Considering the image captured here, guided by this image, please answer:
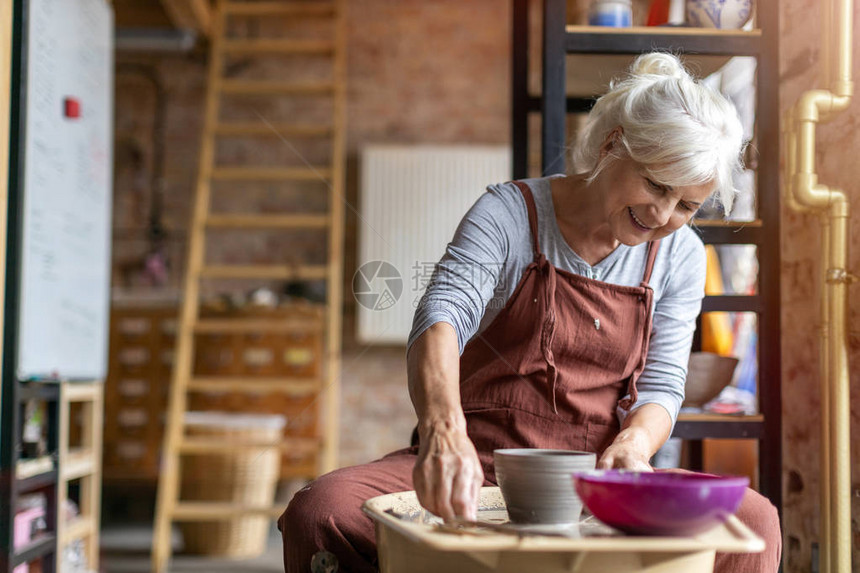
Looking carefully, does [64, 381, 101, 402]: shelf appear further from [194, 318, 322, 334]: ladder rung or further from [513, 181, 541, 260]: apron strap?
[513, 181, 541, 260]: apron strap

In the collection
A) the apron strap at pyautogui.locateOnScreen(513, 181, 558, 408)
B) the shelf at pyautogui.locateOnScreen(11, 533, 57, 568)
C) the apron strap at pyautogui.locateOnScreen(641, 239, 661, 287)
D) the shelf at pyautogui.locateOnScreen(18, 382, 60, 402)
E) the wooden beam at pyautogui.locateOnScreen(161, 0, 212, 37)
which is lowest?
the shelf at pyautogui.locateOnScreen(11, 533, 57, 568)

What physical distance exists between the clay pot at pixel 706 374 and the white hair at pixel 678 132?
0.46 metres

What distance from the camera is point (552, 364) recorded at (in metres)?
1.35

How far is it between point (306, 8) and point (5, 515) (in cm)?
285

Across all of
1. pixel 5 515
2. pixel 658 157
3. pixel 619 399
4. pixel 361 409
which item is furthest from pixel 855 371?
pixel 361 409

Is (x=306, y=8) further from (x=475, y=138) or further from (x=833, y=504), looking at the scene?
Answer: (x=833, y=504)

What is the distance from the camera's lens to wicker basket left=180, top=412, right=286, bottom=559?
3.29 meters

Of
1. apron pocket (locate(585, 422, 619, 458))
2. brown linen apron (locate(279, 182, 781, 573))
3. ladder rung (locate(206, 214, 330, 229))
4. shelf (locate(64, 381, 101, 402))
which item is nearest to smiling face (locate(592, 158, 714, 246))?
brown linen apron (locate(279, 182, 781, 573))

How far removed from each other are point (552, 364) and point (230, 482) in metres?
2.29

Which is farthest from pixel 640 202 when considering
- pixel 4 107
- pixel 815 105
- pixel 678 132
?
pixel 4 107

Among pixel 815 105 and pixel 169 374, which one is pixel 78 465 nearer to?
pixel 169 374

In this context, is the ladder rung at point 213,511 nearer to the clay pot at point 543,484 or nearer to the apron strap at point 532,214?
the apron strap at point 532,214

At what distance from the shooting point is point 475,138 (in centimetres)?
458

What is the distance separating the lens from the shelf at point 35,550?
1983 millimetres
